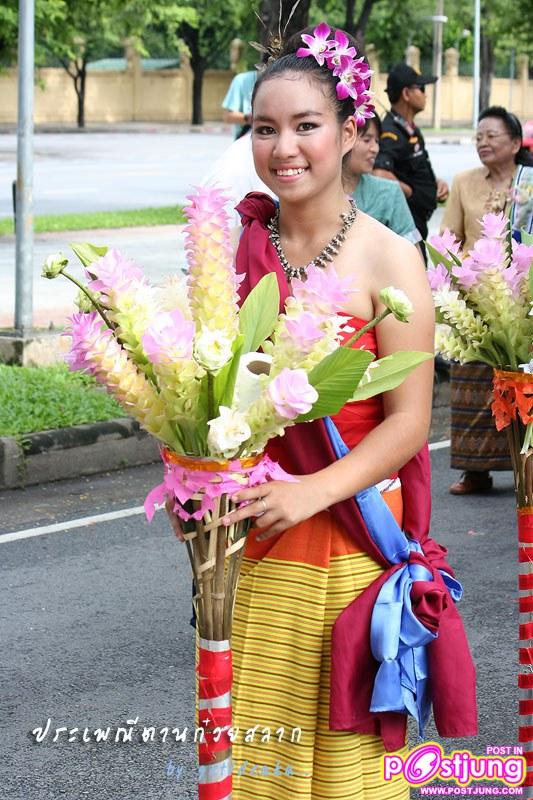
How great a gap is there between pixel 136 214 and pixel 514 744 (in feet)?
52.3

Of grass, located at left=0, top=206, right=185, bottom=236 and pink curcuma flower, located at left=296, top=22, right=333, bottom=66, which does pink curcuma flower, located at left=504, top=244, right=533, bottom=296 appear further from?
grass, located at left=0, top=206, right=185, bottom=236

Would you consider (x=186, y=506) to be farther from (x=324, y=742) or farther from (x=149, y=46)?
(x=149, y=46)

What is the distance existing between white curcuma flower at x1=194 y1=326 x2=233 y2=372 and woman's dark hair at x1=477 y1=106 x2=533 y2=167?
5.99m

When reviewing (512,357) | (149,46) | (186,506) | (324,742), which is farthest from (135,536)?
(149,46)


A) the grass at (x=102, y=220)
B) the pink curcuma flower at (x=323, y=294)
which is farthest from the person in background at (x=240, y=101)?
the grass at (x=102, y=220)

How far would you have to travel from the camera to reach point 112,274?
236 cm

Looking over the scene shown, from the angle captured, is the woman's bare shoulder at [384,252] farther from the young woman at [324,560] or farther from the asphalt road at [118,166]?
the asphalt road at [118,166]

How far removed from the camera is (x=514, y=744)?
14.7ft

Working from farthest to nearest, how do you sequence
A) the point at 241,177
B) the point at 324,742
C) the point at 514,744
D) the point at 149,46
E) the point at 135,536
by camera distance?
the point at 149,46
the point at 135,536
the point at 241,177
the point at 514,744
the point at 324,742

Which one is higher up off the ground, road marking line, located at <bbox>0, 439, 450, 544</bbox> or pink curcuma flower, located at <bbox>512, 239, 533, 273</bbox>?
pink curcuma flower, located at <bbox>512, 239, 533, 273</bbox>

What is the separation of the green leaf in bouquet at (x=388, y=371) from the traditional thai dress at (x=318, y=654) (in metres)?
0.27

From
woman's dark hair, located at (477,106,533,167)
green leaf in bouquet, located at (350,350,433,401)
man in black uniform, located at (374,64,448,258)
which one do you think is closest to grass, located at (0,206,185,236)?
man in black uniform, located at (374,64,448,258)

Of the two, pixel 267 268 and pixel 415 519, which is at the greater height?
pixel 267 268

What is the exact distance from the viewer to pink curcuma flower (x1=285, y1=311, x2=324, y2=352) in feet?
7.47
